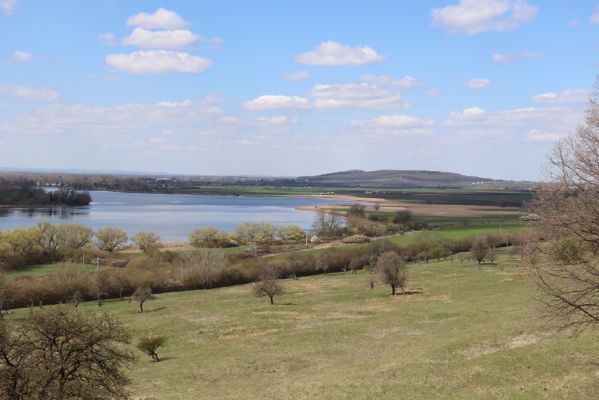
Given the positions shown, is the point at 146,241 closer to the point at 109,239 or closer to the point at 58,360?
the point at 109,239

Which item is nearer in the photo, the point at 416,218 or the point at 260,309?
the point at 260,309

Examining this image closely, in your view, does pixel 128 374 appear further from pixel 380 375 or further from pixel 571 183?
pixel 571 183

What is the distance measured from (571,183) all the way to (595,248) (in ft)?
6.84

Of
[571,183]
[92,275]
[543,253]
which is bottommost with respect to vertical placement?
[92,275]

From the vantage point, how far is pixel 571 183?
15.9 metres

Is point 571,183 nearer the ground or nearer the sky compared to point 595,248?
nearer the sky

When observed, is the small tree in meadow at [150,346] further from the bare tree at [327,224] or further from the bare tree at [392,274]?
the bare tree at [327,224]

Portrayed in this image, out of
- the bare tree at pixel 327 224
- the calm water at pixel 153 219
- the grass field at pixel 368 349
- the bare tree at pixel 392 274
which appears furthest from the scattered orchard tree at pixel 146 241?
the bare tree at pixel 392 274

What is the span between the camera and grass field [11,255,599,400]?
2197 cm

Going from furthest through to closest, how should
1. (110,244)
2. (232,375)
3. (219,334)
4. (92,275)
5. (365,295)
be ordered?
(110,244)
(92,275)
(365,295)
(219,334)
(232,375)

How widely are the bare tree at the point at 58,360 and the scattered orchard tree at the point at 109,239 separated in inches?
3725

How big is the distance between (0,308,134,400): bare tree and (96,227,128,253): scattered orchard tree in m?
94.6

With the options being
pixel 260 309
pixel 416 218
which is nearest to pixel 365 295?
pixel 260 309

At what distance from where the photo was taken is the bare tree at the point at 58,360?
612 inches
